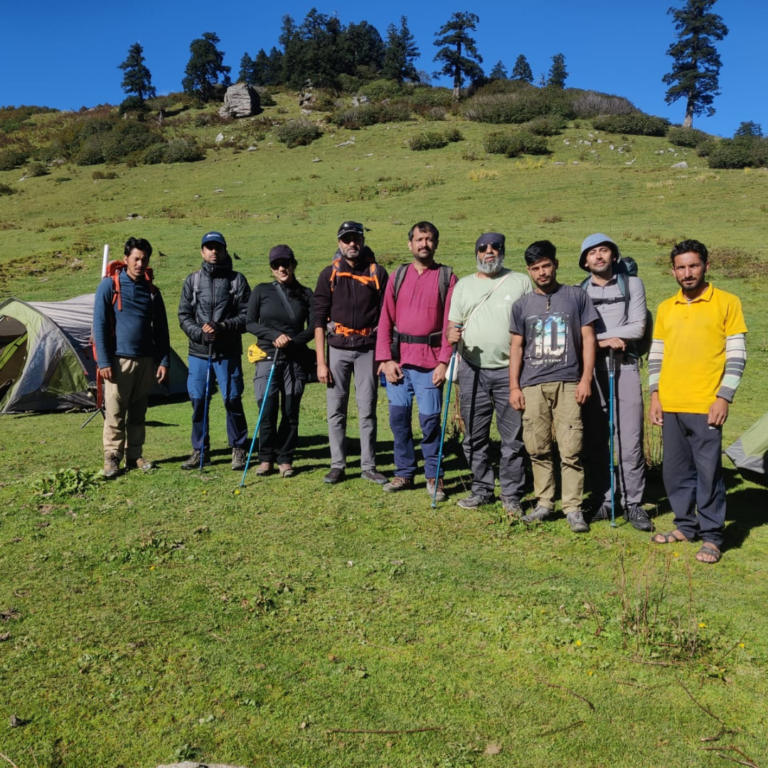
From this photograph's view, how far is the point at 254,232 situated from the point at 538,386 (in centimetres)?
2248

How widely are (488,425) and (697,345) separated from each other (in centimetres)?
177

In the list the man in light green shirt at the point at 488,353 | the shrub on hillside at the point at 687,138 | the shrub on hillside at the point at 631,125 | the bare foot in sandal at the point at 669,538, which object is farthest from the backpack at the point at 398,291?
the shrub on hillside at the point at 631,125

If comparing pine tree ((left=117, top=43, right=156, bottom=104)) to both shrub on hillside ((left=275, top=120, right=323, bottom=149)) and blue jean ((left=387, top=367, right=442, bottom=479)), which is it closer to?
shrub on hillside ((left=275, top=120, right=323, bottom=149))

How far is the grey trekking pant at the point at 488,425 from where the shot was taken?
19.0 ft

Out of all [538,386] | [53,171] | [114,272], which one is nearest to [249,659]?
[538,386]

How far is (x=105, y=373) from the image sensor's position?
22.4 feet

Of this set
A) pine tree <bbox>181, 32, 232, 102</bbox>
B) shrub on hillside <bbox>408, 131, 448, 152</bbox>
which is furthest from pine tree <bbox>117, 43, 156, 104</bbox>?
shrub on hillside <bbox>408, 131, 448, 152</bbox>

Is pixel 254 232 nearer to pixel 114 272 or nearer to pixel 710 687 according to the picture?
pixel 114 272

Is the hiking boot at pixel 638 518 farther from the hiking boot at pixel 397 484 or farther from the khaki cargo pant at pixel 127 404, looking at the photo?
the khaki cargo pant at pixel 127 404

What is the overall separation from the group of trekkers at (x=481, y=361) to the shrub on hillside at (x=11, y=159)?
45.2 meters

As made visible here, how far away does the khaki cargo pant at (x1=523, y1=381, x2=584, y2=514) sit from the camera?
5.41m

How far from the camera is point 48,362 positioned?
36.5 ft

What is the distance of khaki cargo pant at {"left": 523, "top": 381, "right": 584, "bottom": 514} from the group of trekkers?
0.01 meters

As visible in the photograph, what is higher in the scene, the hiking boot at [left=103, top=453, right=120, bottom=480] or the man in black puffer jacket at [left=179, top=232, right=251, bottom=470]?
the man in black puffer jacket at [left=179, top=232, right=251, bottom=470]
